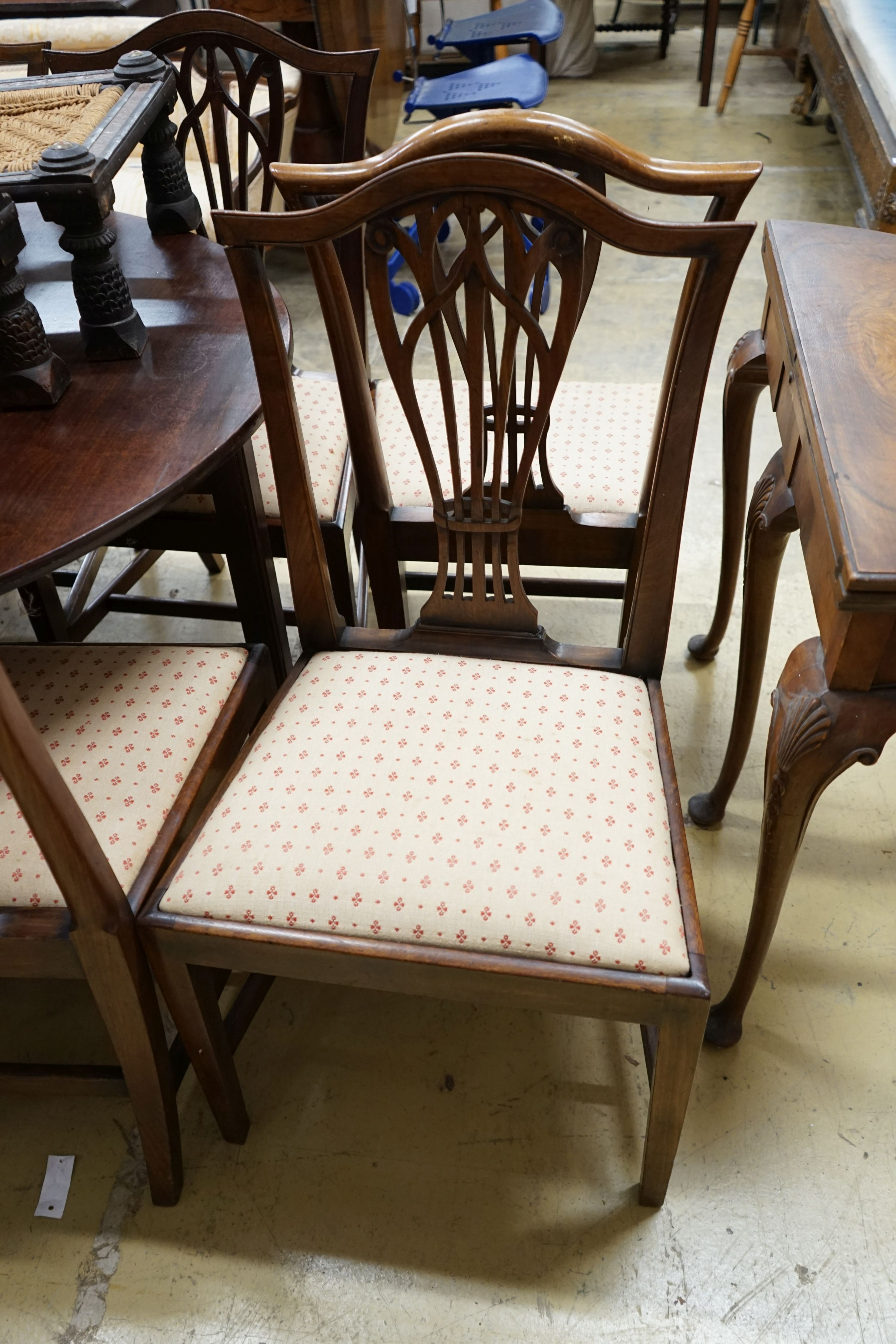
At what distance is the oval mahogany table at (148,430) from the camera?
990mm

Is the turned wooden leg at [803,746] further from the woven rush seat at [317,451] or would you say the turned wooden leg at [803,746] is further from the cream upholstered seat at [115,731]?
the woven rush seat at [317,451]

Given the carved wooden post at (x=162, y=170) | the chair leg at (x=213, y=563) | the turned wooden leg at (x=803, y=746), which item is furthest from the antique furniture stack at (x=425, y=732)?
the chair leg at (x=213, y=563)

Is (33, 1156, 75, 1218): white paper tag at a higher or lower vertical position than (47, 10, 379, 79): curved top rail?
lower

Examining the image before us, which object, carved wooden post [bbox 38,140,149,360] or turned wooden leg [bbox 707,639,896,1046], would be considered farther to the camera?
carved wooden post [bbox 38,140,149,360]

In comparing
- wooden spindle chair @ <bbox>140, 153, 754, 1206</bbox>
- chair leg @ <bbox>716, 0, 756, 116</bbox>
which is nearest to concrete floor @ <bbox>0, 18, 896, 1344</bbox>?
wooden spindle chair @ <bbox>140, 153, 754, 1206</bbox>

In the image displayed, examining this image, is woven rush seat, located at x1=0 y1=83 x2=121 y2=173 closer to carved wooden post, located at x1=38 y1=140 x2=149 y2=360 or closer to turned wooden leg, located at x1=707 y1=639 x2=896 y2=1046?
carved wooden post, located at x1=38 y1=140 x2=149 y2=360

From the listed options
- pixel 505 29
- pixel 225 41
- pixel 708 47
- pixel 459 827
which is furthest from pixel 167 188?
pixel 708 47

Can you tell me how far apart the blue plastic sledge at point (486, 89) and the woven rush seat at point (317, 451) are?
1811 mm

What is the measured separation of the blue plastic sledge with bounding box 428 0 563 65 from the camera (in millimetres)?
3389

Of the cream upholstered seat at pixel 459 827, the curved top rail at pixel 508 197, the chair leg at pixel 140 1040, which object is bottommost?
the chair leg at pixel 140 1040

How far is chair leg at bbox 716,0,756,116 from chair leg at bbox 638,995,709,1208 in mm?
4708

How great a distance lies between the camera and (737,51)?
172 inches

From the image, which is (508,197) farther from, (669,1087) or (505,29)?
(505,29)

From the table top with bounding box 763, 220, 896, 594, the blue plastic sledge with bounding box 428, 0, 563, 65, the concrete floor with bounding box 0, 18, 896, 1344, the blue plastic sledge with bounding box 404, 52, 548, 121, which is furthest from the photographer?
the blue plastic sledge with bounding box 428, 0, 563, 65
